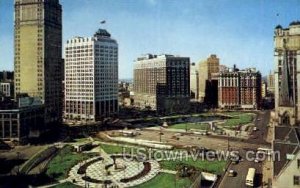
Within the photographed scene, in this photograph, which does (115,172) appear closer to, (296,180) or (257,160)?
(257,160)

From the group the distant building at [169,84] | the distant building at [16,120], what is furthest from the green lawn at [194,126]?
the distant building at [169,84]

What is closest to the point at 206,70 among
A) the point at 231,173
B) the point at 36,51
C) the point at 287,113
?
the point at 36,51

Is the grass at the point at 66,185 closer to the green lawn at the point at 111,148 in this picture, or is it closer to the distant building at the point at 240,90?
the green lawn at the point at 111,148

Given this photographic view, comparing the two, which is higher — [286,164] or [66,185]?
[286,164]

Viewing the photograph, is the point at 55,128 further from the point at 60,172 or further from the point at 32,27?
the point at 60,172

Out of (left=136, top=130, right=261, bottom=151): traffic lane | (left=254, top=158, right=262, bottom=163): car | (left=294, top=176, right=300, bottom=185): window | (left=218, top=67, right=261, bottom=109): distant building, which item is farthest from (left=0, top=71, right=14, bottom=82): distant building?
(left=294, top=176, right=300, bottom=185): window
